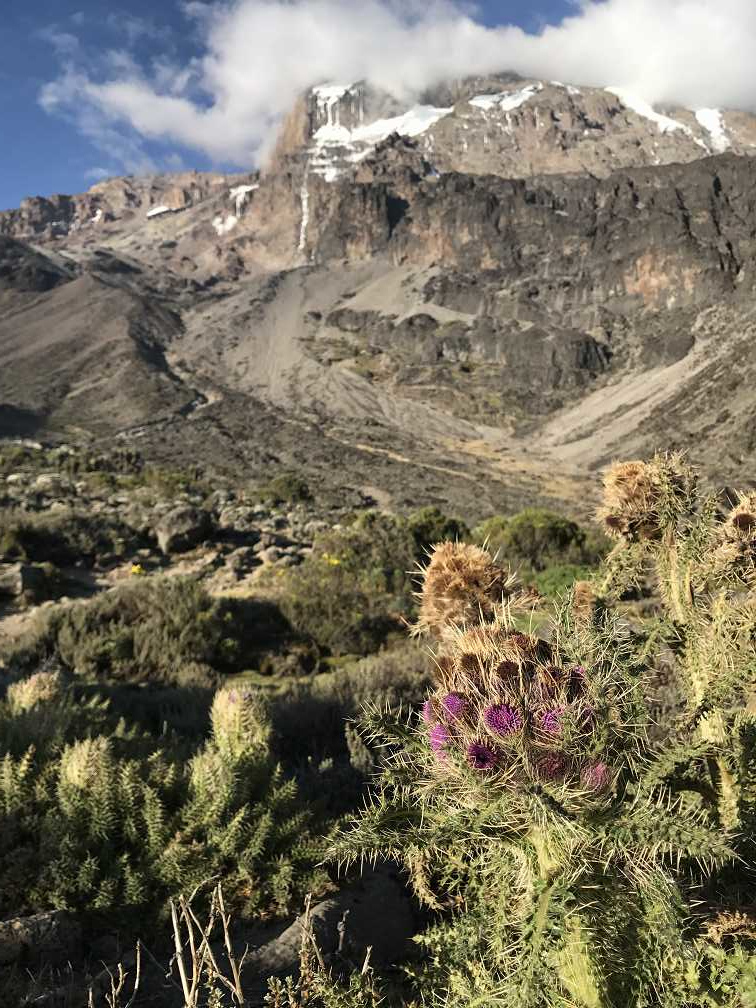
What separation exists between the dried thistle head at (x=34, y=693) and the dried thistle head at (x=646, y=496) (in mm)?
3539

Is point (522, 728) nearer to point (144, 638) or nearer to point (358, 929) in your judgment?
point (358, 929)

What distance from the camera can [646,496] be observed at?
2.41 m

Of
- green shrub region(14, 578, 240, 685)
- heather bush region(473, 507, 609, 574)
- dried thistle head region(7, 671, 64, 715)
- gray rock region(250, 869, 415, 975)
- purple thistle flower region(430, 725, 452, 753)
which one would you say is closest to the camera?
purple thistle flower region(430, 725, 452, 753)

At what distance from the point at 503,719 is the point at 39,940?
212 cm

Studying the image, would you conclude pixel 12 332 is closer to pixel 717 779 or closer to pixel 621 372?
pixel 621 372

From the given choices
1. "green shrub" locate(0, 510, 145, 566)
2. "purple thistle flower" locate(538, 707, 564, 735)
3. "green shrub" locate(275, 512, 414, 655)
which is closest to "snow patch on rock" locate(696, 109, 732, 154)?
"green shrub" locate(275, 512, 414, 655)

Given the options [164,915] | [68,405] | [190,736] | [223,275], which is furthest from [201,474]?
[223,275]

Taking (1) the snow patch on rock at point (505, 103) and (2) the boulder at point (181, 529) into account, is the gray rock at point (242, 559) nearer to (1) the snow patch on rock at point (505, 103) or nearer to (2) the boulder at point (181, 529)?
(2) the boulder at point (181, 529)

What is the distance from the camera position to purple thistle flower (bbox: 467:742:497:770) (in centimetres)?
120

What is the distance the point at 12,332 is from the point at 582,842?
11435 cm

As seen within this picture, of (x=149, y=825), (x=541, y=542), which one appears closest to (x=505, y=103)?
(x=541, y=542)

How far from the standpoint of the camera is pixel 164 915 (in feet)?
8.36

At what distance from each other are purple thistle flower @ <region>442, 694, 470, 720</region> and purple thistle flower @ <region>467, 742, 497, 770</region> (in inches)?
3.1

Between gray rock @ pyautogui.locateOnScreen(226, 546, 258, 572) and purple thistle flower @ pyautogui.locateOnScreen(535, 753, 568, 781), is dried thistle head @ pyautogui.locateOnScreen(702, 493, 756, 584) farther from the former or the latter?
gray rock @ pyautogui.locateOnScreen(226, 546, 258, 572)
